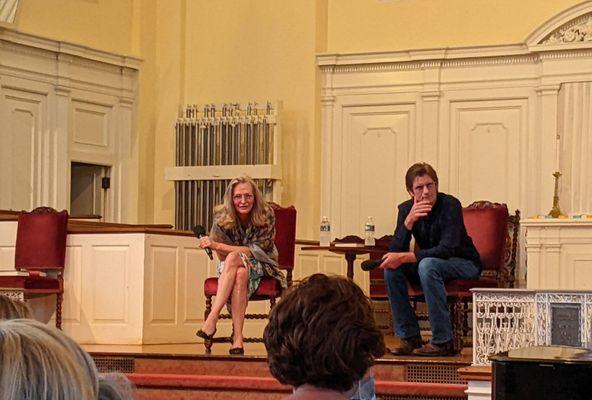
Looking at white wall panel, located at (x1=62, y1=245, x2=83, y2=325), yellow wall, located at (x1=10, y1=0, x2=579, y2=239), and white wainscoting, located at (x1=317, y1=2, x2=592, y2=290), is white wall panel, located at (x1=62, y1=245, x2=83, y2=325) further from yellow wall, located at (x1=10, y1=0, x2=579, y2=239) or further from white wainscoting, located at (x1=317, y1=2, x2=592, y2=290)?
white wainscoting, located at (x1=317, y1=2, x2=592, y2=290)

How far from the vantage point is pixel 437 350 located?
659cm

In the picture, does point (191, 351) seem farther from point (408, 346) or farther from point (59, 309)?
point (408, 346)

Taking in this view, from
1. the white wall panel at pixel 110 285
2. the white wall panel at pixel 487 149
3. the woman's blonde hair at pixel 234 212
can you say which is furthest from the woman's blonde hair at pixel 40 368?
the white wall panel at pixel 487 149

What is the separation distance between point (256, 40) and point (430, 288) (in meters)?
5.64

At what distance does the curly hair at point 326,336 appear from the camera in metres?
1.83

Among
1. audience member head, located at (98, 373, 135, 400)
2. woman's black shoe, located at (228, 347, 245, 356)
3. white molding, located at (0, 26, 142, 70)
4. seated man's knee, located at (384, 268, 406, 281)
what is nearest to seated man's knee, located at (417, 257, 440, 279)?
seated man's knee, located at (384, 268, 406, 281)

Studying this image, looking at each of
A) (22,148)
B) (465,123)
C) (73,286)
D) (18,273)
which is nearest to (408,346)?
→ (73,286)

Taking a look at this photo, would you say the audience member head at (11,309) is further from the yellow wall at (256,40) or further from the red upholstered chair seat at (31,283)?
the yellow wall at (256,40)

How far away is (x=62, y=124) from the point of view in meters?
11.0

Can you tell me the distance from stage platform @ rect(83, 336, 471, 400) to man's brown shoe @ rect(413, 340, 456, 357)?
0.19 feet

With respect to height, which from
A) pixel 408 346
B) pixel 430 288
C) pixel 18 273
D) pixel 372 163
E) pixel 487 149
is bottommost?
pixel 408 346

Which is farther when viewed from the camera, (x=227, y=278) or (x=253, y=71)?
(x=253, y=71)

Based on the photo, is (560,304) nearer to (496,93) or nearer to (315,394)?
(315,394)

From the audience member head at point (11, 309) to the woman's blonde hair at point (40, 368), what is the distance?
1.37 feet
